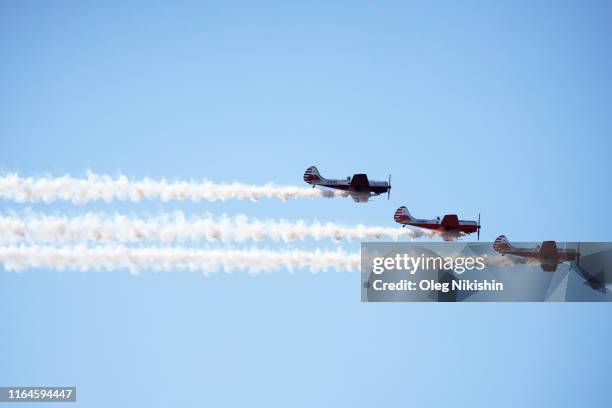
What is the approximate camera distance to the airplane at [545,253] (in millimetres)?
80062

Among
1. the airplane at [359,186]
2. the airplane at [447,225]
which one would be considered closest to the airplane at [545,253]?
the airplane at [447,225]

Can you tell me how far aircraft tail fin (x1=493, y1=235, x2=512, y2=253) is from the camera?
8019 cm

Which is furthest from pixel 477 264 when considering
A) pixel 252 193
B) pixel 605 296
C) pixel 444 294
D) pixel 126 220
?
pixel 126 220

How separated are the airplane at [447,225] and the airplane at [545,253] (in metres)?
3.36

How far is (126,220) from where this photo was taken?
7312 centimetres

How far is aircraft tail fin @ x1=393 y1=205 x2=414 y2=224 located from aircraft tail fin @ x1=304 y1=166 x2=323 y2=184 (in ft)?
16.4

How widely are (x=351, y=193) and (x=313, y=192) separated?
2454 mm

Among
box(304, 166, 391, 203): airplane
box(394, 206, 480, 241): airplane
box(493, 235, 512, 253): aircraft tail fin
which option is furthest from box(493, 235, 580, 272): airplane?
box(304, 166, 391, 203): airplane

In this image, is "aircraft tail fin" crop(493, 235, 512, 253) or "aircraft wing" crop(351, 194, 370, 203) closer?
"aircraft tail fin" crop(493, 235, 512, 253)

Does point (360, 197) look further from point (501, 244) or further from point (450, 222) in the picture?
point (501, 244)

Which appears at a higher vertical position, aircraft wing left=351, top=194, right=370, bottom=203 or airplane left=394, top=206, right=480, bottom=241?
aircraft wing left=351, top=194, right=370, bottom=203

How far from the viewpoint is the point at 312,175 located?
282 ft

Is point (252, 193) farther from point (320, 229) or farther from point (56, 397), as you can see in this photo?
point (56, 397)

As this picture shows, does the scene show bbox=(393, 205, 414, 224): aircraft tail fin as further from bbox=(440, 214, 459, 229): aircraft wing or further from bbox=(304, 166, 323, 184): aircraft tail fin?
bbox=(304, 166, 323, 184): aircraft tail fin
